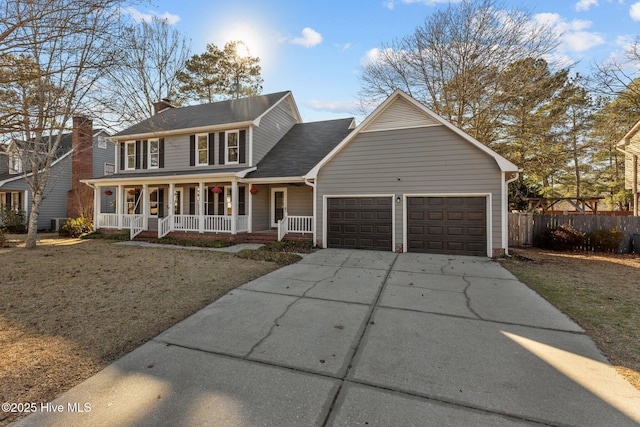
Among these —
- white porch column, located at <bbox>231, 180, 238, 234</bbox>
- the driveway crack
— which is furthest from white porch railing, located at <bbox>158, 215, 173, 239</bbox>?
the driveway crack

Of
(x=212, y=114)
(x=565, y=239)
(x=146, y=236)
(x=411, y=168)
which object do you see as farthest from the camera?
(x=212, y=114)

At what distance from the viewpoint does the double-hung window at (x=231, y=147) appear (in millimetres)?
14359

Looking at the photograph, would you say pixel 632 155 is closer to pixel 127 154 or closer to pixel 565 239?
pixel 565 239

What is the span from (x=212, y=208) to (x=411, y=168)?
10099 mm

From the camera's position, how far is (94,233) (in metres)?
15.1

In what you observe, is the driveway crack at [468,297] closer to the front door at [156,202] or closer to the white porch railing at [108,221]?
the front door at [156,202]

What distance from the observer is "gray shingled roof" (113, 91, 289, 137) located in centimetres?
1483

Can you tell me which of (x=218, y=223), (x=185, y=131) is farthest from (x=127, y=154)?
(x=218, y=223)

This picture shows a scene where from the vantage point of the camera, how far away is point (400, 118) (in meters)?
10.4

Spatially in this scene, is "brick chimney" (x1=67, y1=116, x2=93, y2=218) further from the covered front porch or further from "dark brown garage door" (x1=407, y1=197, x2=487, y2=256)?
"dark brown garage door" (x1=407, y1=197, x2=487, y2=256)

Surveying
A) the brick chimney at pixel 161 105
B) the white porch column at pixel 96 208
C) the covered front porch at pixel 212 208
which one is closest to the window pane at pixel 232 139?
the covered front porch at pixel 212 208

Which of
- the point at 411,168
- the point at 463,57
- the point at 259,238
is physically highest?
the point at 463,57

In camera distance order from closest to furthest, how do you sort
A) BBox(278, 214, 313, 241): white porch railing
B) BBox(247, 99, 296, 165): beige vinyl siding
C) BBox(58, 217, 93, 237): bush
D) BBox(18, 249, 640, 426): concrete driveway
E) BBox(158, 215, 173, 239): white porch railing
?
1. BBox(18, 249, 640, 426): concrete driveway
2. BBox(278, 214, 313, 241): white porch railing
3. BBox(158, 215, 173, 239): white porch railing
4. BBox(247, 99, 296, 165): beige vinyl siding
5. BBox(58, 217, 93, 237): bush

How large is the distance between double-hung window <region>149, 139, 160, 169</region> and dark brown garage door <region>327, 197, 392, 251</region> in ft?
34.9
